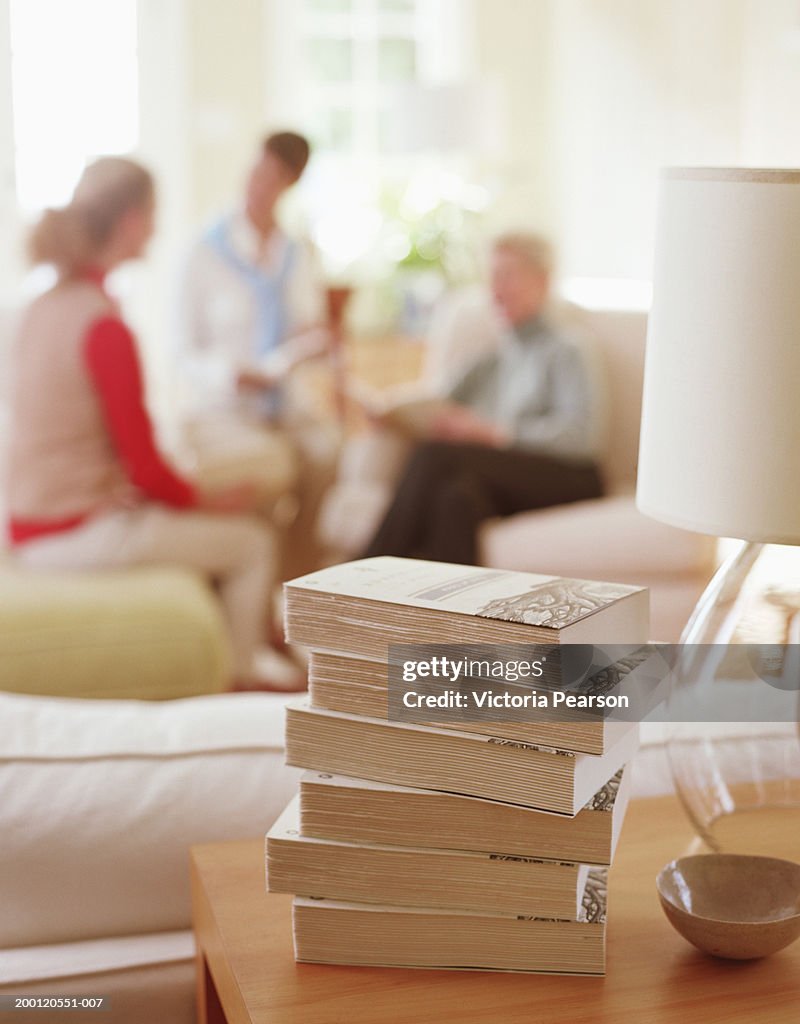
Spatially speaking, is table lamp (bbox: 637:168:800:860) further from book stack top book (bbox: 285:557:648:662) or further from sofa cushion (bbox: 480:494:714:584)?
sofa cushion (bbox: 480:494:714:584)

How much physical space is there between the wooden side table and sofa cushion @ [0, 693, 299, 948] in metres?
0.09

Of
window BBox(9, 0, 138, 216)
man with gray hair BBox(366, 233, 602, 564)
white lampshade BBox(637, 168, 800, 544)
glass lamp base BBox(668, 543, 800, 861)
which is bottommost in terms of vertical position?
man with gray hair BBox(366, 233, 602, 564)

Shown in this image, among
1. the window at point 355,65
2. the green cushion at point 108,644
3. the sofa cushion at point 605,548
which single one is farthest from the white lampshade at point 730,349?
the window at point 355,65

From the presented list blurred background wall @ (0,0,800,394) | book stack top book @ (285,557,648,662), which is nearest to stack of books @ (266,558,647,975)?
book stack top book @ (285,557,648,662)

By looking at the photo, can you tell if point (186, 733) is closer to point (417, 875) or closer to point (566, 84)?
point (417, 875)

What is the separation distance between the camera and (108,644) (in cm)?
216

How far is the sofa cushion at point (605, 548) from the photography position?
299cm

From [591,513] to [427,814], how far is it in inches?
91.8

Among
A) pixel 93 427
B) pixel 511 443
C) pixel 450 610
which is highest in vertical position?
pixel 450 610

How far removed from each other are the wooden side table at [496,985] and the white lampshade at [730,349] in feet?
0.96

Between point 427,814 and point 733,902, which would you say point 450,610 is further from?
point 733,902

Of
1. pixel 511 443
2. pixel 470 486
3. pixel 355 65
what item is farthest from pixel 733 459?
pixel 355 65

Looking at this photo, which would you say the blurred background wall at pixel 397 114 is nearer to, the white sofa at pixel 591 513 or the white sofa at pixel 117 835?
the white sofa at pixel 591 513

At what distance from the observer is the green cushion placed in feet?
6.93
